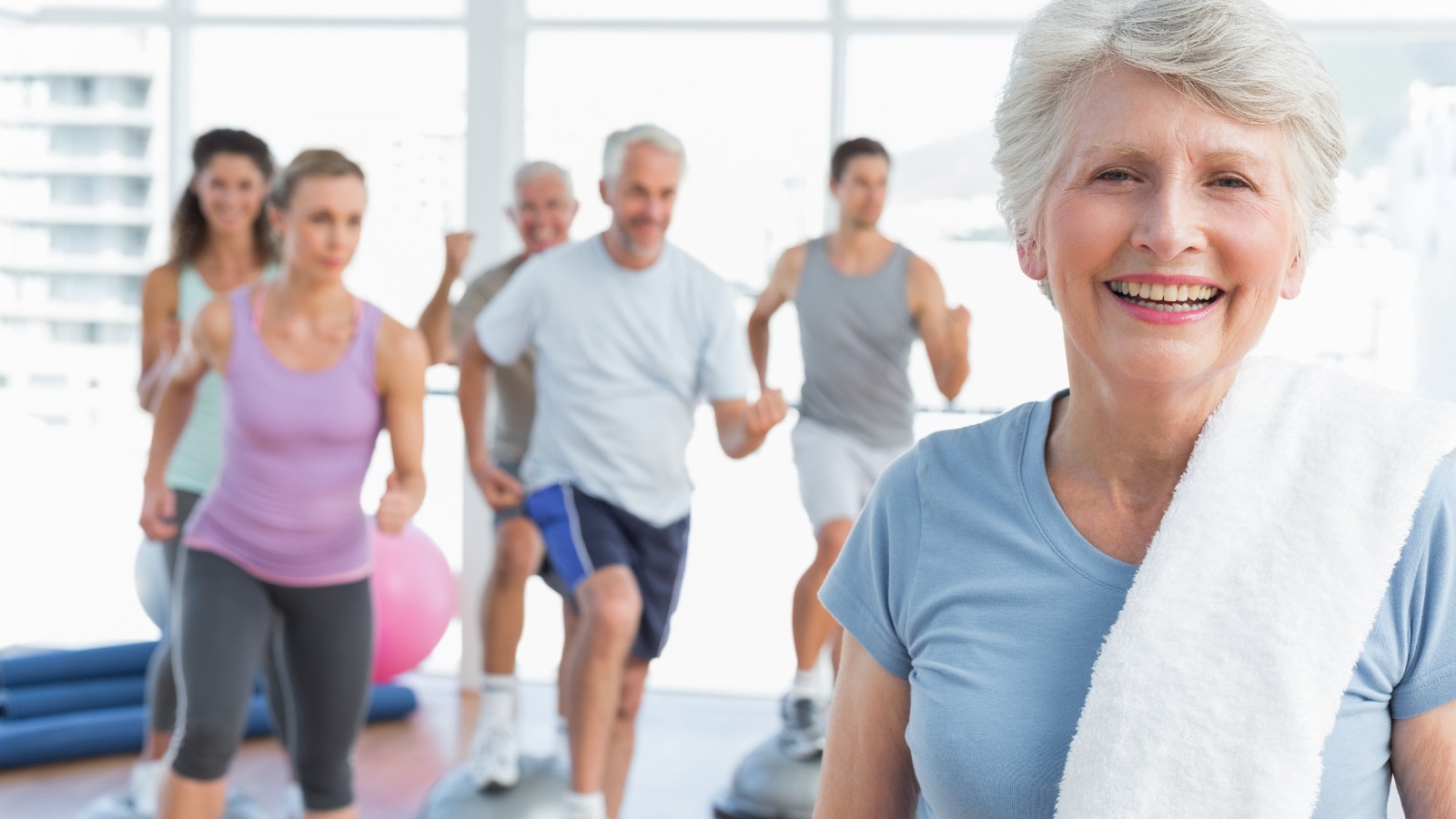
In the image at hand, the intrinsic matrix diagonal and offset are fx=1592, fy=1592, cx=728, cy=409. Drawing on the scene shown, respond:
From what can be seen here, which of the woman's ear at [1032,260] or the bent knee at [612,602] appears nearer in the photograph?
the woman's ear at [1032,260]

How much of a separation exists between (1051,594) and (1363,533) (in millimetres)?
224

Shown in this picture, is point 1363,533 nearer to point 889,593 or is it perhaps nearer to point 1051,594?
point 1051,594

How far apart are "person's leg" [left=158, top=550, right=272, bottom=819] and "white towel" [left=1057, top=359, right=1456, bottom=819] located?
212cm

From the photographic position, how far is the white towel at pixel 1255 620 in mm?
1051

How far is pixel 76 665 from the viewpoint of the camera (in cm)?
486

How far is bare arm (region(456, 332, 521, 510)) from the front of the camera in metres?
3.86

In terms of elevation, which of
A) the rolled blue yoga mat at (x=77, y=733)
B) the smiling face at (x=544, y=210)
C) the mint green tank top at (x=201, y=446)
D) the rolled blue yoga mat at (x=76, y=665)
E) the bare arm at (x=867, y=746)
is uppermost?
the smiling face at (x=544, y=210)

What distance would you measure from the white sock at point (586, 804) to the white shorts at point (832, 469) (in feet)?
3.61

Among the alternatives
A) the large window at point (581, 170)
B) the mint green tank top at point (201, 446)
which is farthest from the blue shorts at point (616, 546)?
the large window at point (581, 170)

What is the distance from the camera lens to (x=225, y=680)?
9.43 feet

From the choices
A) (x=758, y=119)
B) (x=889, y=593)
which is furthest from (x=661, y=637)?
(x=889, y=593)

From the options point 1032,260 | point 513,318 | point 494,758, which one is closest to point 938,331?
point 513,318

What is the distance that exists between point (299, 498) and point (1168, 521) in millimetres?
2240

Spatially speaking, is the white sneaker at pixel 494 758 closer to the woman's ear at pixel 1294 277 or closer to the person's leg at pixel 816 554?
the person's leg at pixel 816 554
